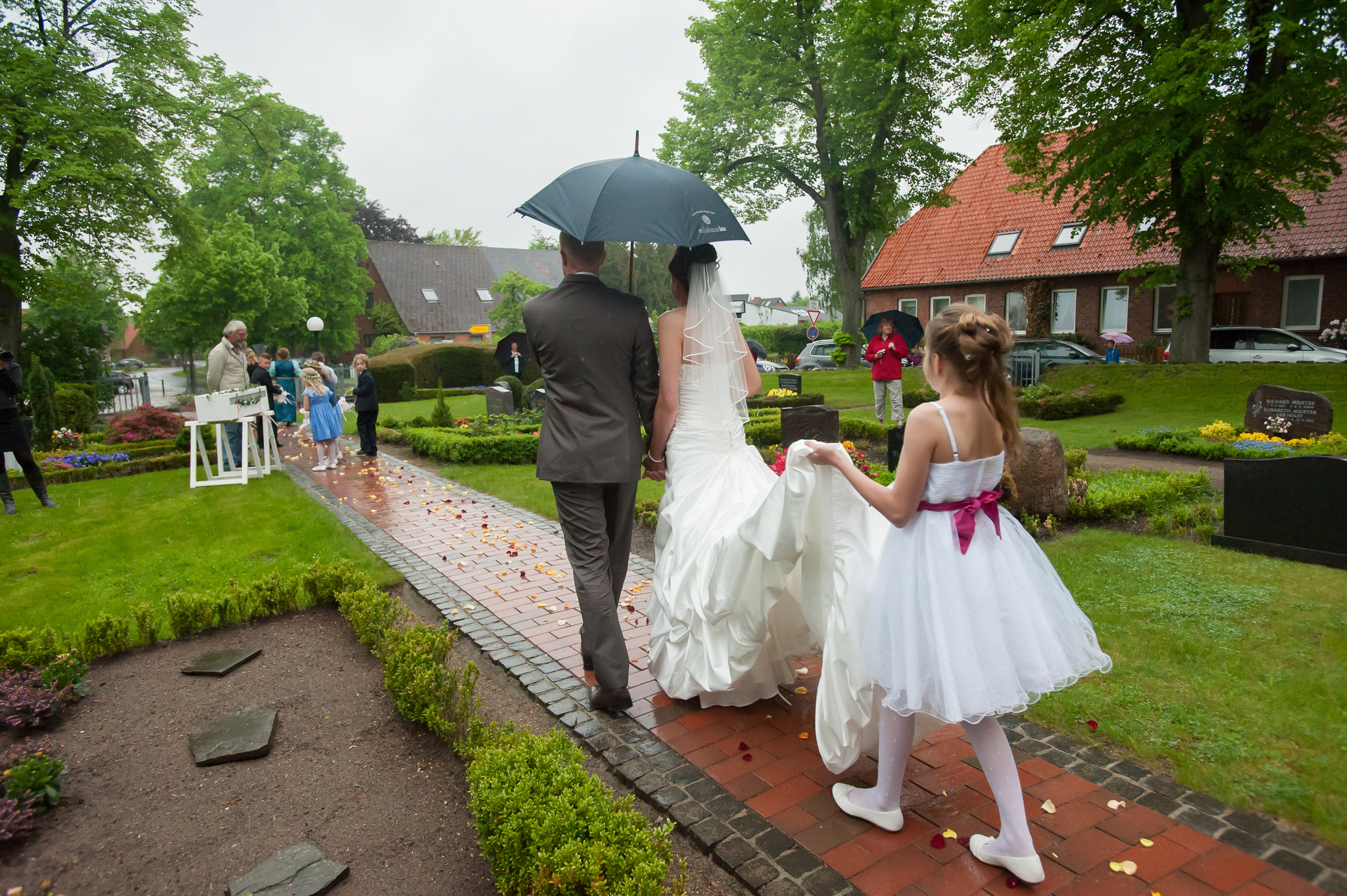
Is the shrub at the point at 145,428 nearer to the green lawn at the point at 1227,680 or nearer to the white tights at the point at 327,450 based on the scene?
the white tights at the point at 327,450

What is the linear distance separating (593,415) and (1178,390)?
17734 mm

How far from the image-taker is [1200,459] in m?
11.1

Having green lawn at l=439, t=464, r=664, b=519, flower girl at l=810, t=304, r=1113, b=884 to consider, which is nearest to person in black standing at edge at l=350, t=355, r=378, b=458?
green lawn at l=439, t=464, r=664, b=519

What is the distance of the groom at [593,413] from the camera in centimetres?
375

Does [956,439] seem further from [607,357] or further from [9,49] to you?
[9,49]

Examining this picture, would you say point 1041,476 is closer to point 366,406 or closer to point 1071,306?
point 366,406

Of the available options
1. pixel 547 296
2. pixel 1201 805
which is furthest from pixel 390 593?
pixel 1201 805

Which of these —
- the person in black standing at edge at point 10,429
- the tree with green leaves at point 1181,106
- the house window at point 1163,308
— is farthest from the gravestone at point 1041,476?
the house window at point 1163,308

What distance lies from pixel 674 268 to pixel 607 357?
2.12 feet

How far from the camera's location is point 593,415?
381cm

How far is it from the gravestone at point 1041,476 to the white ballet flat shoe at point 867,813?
4.93 metres

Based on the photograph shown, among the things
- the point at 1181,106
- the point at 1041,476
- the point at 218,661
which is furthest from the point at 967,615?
the point at 1181,106

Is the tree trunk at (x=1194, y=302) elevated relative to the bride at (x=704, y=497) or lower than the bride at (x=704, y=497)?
elevated

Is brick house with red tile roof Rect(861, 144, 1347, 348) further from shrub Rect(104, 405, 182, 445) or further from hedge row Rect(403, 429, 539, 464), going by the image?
shrub Rect(104, 405, 182, 445)
